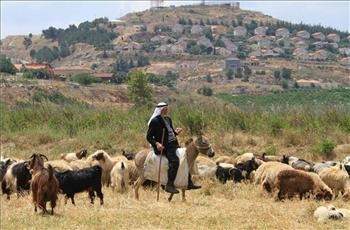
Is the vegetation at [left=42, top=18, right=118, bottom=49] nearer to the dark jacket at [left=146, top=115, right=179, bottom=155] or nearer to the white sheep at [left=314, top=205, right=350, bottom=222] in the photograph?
the dark jacket at [left=146, top=115, right=179, bottom=155]

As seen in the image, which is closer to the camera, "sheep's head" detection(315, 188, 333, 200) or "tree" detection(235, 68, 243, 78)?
"sheep's head" detection(315, 188, 333, 200)

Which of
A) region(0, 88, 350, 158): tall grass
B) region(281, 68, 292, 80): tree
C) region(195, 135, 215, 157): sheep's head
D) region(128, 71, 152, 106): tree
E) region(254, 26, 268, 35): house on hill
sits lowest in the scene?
region(281, 68, 292, 80): tree

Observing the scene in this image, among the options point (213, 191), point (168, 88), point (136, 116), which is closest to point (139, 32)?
point (168, 88)

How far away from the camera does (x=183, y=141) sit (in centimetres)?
2344

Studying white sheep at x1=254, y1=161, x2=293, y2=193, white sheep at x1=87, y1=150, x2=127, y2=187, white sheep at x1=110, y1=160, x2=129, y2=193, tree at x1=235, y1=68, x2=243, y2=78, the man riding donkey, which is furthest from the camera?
tree at x1=235, y1=68, x2=243, y2=78

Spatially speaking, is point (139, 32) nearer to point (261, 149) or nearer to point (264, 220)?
point (261, 149)

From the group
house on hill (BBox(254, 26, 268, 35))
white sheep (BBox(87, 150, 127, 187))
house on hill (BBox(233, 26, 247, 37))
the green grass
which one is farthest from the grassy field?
house on hill (BBox(254, 26, 268, 35))

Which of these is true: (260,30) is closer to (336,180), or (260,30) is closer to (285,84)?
(285,84)

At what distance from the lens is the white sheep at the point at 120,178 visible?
15586 millimetres

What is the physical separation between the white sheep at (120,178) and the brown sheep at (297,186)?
387cm

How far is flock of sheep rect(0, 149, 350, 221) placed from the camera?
1220 cm

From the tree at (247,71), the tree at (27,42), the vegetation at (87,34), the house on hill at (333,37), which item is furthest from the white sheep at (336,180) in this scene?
the tree at (27,42)

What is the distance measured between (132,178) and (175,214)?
16.5 feet

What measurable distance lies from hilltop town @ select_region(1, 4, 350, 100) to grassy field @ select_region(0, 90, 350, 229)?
68.4 meters
